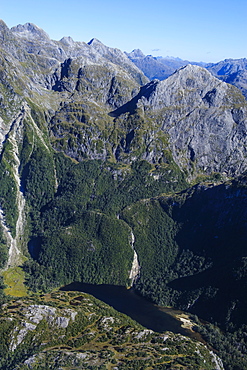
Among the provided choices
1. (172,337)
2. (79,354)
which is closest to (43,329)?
(79,354)

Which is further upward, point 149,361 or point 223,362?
point 149,361

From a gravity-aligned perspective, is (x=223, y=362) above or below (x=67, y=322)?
below

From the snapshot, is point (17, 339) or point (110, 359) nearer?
point (110, 359)

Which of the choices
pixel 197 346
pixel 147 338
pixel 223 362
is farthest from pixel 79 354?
pixel 223 362

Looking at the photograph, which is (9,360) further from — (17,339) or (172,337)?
(172,337)

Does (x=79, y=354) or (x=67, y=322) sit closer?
(x=79, y=354)

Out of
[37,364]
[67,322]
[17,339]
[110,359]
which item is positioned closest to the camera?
[37,364]


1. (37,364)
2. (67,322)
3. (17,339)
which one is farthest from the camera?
(67,322)

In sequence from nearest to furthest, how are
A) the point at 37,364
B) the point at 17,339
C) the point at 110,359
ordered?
1. the point at 37,364
2. the point at 110,359
3. the point at 17,339

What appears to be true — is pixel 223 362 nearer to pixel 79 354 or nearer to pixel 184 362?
pixel 184 362
